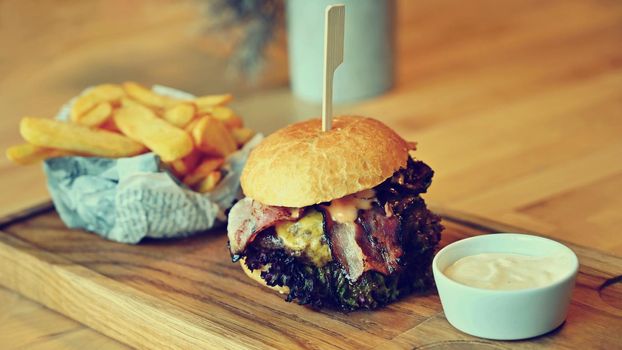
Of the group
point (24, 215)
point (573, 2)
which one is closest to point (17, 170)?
point (24, 215)

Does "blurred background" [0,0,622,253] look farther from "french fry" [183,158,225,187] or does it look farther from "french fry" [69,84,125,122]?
"french fry" [183,158,225,187]

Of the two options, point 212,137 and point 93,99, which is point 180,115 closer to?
point 212,137

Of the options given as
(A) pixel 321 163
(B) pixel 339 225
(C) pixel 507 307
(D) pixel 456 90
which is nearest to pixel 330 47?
(A) pixel 321 163

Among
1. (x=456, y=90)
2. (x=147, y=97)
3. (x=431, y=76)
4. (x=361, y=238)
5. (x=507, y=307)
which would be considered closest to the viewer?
(x=507, y=307)

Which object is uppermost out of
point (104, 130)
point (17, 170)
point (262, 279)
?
point (104, 130)

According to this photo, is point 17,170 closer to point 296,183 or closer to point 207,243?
point 207,243

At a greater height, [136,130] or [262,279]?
[136,130]
